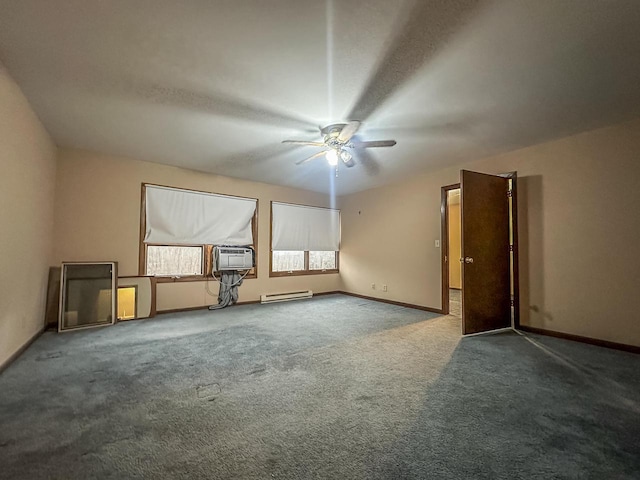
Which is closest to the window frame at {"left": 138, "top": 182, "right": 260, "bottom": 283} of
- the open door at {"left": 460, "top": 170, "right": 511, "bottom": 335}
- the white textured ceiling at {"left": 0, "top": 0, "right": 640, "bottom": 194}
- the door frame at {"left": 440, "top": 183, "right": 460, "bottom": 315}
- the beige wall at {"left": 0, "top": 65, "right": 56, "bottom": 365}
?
the beige wall at {"left": 0, "top": 65, "right": 56, "bottom": 365}

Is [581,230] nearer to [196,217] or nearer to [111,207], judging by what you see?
[196,217]

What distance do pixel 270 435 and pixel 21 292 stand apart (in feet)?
9.61

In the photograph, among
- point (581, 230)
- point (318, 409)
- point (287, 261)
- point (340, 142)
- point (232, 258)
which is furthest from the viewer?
point (287, 261)

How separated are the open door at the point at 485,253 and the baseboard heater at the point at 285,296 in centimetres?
327

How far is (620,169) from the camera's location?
9.56ft

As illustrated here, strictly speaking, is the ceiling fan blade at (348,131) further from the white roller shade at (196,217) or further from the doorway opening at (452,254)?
the white roller shade at (196,217)

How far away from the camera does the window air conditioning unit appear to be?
472 centimetres

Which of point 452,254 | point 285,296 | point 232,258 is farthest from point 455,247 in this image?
point 232,258

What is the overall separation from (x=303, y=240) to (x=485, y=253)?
3.54 meters

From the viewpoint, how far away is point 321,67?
2.05 m

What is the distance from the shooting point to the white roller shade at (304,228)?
5668 mm

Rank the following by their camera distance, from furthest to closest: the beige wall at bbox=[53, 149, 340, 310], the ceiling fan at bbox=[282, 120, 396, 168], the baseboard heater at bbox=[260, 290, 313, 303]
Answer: the baseboard heater at bbox=[260, 290, 313, 303], the beige wall at bbox=[53, 149, 340, 310], the ceiling fan at bbox=[282, 120, 396, 168]

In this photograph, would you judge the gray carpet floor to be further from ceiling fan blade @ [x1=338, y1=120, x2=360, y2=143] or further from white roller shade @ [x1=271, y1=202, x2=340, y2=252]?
white roller shade @ [x1=271, y1=202, x2=340, y2=252]

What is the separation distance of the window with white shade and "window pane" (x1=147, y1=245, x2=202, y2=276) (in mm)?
1419
